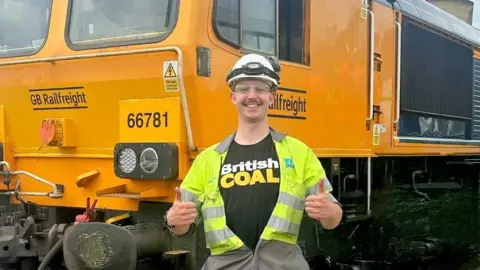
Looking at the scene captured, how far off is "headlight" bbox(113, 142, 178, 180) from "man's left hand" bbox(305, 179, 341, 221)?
5.17 ft

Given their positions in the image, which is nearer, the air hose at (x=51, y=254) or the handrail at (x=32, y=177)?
the air hose at (x=51, y=254)

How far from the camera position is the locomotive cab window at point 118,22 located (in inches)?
170

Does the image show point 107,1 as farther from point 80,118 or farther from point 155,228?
point 155,228

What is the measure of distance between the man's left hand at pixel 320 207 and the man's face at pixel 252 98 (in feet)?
1.43

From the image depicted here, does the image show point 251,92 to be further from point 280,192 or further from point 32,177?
point 32,177

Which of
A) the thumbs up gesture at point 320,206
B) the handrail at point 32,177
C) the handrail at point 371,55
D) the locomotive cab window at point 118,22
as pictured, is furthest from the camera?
the handrail at point 371,55

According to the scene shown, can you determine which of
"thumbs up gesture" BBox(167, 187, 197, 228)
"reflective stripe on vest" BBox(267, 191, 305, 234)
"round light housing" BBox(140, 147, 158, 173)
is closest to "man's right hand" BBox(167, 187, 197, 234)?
A: "thumbs up gesture" BBox(167, 187, 197, 228)

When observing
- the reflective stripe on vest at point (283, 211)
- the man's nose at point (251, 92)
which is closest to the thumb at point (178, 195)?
the reflective stripe on vest at point (283, 211)

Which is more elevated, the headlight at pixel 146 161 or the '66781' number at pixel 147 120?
the '66781' number at pixel 147 120

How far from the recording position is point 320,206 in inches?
104

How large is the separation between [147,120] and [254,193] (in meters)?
1.66

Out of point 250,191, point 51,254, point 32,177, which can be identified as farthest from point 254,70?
point 32,177

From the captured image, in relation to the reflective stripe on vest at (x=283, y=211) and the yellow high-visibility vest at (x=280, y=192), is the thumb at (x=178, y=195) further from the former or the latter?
the reflective stripe on vest at (x=283, y=211)

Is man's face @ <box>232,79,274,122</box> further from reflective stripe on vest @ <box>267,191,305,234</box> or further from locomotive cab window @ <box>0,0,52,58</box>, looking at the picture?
locomotive cab window @ <box>0,0,52,58</box>
